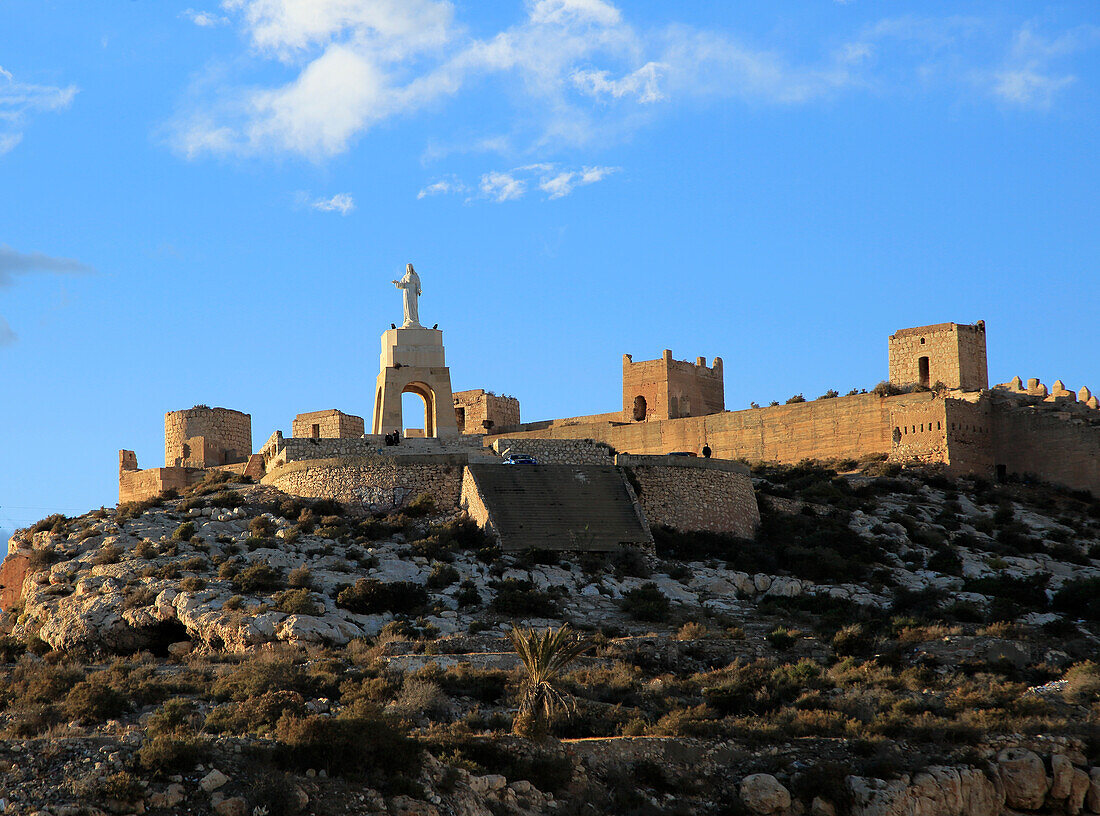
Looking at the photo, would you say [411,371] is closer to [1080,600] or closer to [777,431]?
[777,431]

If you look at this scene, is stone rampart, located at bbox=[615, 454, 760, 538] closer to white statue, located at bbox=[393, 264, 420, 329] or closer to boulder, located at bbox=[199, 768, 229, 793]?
white statue, located at bbox=[393, 264, 420, 329]

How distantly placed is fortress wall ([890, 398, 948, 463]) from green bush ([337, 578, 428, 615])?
21979mm

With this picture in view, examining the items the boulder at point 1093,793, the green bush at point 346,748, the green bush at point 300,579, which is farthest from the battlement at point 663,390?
the green bush at point 346,748

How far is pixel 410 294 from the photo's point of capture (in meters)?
41.2

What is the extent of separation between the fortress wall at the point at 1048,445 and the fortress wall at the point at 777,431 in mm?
2738

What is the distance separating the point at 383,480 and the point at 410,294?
698 centimetres

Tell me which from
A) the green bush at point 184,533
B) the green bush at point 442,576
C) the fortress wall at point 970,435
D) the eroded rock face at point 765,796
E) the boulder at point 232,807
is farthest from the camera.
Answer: the fortress wall at point 970,435

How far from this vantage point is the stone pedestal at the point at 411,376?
40.4 meters

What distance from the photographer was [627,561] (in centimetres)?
3312

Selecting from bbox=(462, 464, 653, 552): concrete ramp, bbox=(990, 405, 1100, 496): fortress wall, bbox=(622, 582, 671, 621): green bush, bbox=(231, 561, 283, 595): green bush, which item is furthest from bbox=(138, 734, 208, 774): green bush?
bbox=(990, 405, 1100, 496): fortress wall

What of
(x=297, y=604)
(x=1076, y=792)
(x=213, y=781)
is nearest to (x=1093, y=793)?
(x=1076, y=792)

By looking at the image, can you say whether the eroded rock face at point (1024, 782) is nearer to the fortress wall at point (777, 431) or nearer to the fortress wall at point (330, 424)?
the fortress wall at point (777, 431)

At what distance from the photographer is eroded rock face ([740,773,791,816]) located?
738 inches

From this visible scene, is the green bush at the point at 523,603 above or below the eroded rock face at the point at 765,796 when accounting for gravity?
above
